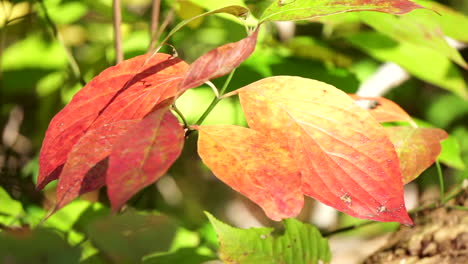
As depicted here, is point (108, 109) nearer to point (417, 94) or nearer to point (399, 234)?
point (399, 234)

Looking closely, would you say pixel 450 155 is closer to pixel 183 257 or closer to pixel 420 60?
pixel 420 60

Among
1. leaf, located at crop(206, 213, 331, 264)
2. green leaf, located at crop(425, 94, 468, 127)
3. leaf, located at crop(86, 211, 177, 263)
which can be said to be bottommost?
green leaf, located at crop(425, 94, 468, 127)

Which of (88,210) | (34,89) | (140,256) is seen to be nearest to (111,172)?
(140,256)

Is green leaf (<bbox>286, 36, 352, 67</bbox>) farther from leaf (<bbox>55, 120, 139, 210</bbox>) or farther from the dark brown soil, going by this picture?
leaf (<bbox>55, 120, 139, 210</bbox>)

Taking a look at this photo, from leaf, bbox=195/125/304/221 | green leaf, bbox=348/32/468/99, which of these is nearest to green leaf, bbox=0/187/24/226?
leaf, bbox=195/125/304/221

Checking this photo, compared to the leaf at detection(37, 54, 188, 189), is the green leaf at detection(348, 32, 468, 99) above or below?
below

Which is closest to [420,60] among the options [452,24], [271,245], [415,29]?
[452,24]

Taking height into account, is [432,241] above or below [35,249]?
below
